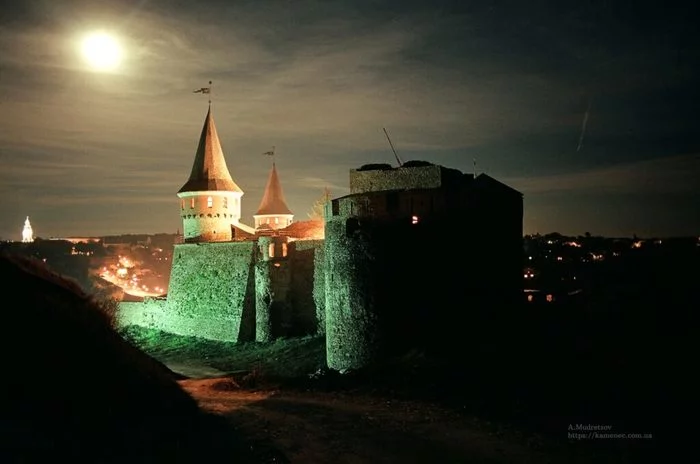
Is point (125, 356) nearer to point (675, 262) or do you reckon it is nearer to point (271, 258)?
point (271, 258)

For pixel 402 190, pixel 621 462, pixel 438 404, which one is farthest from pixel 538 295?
pixel 621 462

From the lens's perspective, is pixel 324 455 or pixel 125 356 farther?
pixel 125 356

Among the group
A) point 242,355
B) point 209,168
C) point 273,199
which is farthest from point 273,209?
point 242,355

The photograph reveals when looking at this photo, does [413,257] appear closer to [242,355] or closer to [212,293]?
[242,355]

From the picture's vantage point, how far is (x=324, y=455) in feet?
39.8

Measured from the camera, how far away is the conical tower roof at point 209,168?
1703 inches

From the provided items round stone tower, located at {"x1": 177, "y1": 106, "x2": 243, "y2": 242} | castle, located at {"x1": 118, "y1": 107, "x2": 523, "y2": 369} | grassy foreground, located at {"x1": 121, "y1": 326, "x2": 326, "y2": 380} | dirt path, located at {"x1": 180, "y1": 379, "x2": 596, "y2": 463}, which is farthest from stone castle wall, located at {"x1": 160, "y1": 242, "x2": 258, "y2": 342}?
dirt path, located at {"x1": 180, "y1": 379, "x2": 596, "y2": 463}

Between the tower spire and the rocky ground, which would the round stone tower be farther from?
the rocky ground

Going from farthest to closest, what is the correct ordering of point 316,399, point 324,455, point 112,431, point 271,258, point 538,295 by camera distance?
point 538,295
point 271,258
point 316,399
point 324,455
point 112,431

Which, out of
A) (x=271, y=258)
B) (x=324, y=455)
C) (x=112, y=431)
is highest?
(x=271, y=258)

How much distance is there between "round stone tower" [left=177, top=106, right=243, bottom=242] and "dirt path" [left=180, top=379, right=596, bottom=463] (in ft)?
85.3

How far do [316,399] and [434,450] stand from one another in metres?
6.02

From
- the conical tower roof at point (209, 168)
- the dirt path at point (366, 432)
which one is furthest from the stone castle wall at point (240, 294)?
the dirt path at point (366, 432)

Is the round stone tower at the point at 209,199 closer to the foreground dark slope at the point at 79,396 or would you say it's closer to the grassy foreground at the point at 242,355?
the grassy foreground at the point at 242,355
